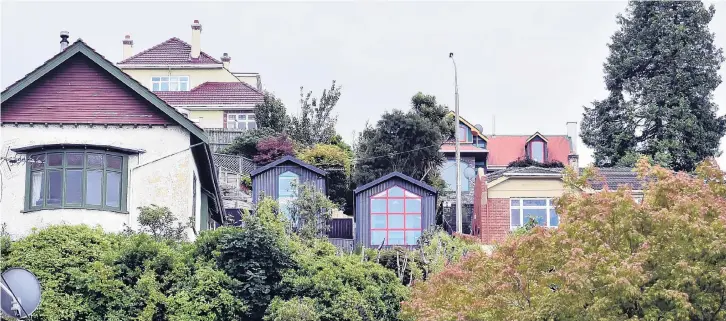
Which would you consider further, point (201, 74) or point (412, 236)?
point (201, 74)

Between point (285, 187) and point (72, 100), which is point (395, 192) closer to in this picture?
point (285, 187)

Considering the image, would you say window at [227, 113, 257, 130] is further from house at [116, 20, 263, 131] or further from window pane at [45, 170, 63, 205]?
window pane at [45, 170, 63, 205]

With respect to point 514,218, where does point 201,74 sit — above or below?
above

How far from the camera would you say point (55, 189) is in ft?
117

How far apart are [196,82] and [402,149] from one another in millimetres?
24869

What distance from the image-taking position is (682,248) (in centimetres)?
2488

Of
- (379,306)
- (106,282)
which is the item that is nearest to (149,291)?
(106,282)

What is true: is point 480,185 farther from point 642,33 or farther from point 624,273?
point 624,273

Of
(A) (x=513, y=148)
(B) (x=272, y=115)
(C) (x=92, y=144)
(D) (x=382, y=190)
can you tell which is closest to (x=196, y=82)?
(B) (x=272, y=115)

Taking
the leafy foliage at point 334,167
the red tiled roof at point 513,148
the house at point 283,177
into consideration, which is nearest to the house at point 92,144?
the house at point 283,177

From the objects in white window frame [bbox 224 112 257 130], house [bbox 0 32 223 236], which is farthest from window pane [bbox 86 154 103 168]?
white window frame [bbox 224 112 257 130]

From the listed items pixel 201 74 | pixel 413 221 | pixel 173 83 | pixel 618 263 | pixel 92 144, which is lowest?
pixel 618 263

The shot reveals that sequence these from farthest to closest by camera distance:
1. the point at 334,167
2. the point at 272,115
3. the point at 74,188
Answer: the point at 272,115 < the point at 334,167 < the point at 74,188

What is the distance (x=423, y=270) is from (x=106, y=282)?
39.5ft
